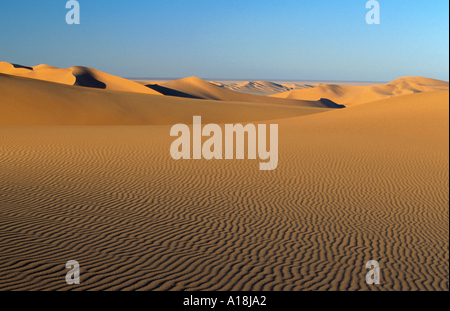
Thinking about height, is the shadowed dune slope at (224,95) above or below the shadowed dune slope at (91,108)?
above

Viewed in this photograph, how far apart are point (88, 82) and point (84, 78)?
110 inches

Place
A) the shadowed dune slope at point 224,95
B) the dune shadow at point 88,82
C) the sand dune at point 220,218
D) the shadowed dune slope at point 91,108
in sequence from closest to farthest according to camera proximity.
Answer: the sand dune at point 220,218 → the shadowed dune slope at point 91,108 → the dune shadow at point 88,82 → the shadowed dune slope at point 224,95

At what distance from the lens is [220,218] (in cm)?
793

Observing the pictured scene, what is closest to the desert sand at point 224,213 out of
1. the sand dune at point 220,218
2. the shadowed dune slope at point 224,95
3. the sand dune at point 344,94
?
the sand dune at point 220,218

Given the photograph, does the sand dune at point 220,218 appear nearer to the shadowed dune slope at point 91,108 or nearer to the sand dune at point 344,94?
the shadowed dune slope at point 91,108

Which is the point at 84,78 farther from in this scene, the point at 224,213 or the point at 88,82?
the point at 224,213

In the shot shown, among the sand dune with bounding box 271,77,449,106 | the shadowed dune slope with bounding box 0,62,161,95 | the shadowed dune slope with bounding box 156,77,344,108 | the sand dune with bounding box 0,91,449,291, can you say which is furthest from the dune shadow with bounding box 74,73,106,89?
the sand dune with bounding box 0,91,449,291

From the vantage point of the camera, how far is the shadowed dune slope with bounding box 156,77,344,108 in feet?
242

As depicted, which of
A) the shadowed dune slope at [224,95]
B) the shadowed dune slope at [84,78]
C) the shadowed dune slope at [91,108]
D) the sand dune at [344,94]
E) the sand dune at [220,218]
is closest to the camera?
the sand dune at [220,218]

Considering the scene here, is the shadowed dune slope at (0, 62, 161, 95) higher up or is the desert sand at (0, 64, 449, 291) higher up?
the shadowed dune slope at (0, 62, 161, 95)

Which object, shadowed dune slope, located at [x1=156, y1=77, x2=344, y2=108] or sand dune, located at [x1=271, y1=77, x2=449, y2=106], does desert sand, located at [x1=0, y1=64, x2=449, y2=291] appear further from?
sand dune, located at [x1=271, y1=77, x2=449, y2=106]

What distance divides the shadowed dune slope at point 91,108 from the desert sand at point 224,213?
8.97 metres

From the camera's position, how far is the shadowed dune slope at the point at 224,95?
7388 cm

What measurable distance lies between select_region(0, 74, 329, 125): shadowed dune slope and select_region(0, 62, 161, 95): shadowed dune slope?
27152 millimetres
